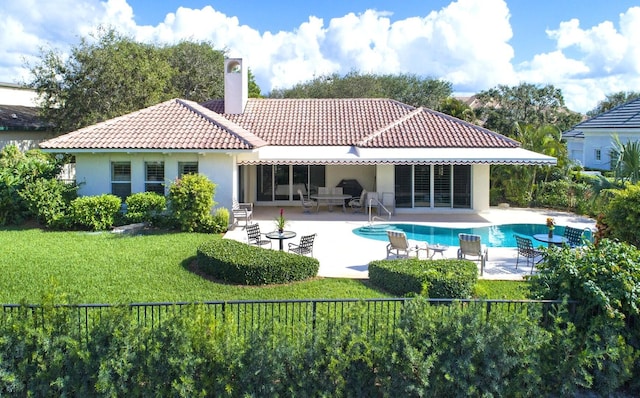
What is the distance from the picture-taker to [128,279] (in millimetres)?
→ 16828

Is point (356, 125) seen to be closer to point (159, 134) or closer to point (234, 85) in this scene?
point (234, 85)

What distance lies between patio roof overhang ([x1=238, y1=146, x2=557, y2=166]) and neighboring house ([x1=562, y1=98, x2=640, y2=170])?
13.9 m

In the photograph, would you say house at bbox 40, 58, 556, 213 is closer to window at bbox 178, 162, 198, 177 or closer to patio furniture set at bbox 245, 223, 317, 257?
window at bbox 178, 162, 198, 177

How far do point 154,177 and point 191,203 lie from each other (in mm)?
5011

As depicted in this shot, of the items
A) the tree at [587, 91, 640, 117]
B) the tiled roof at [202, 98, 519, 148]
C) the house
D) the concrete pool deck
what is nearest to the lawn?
the concrete pool deck

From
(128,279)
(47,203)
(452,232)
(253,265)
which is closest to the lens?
(253,265)

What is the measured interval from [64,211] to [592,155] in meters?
41.9

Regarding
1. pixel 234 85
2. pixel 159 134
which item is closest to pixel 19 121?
pixel 234 85

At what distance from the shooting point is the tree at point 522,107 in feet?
224

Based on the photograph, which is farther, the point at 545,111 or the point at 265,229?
the point at 545,111

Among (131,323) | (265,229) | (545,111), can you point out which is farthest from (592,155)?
(131,323)

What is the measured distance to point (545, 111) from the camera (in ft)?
230

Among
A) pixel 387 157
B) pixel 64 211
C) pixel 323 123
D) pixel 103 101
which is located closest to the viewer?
pixel 64 211

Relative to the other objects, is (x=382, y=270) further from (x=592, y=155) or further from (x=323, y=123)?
(x=592, y=155)
